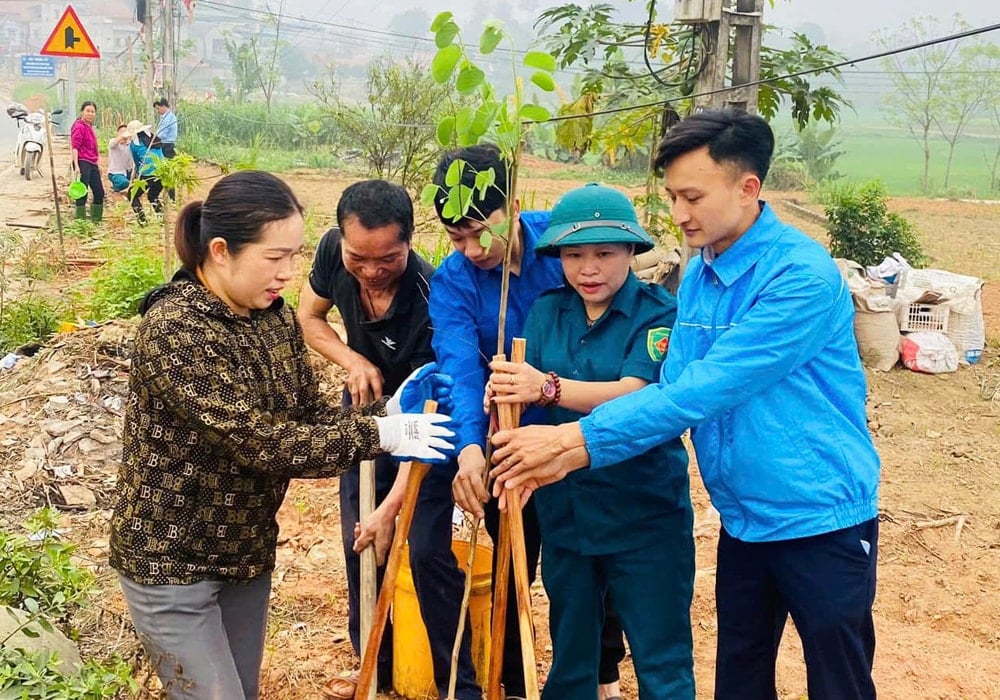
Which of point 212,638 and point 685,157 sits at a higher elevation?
point 685,157

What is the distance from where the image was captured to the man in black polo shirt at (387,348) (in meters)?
2.70

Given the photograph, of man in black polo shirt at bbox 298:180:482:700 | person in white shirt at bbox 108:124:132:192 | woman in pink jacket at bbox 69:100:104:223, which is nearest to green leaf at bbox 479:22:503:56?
man in black polo shirt at bbox 298:180:482:700

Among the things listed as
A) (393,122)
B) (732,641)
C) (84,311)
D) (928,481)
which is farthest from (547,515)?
(393,122)

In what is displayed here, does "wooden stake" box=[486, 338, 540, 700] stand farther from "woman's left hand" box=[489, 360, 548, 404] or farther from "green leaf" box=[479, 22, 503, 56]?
"green leaf" box=[479, 22, 503, 56]

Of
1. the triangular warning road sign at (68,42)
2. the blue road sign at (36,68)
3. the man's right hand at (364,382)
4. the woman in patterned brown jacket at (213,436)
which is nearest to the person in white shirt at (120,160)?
the triangular warning road sign at (68,42)

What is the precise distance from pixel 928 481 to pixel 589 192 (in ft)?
12.7

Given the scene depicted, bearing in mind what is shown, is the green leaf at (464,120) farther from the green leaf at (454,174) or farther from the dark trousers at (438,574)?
the dark trousers at (438,574)

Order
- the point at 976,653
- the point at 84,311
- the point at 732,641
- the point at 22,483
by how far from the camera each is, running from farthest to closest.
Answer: the point at 84,311, the point at 22,483, the point at 976,653, the point at 732,641

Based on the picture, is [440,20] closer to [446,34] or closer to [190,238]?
[446,34]

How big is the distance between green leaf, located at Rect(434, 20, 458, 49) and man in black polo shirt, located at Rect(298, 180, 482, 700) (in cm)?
58

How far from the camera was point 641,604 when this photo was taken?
255cm

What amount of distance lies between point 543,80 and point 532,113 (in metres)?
0.08

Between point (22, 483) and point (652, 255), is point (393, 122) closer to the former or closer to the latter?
point (652, 255)

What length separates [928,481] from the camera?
556 centimetres
